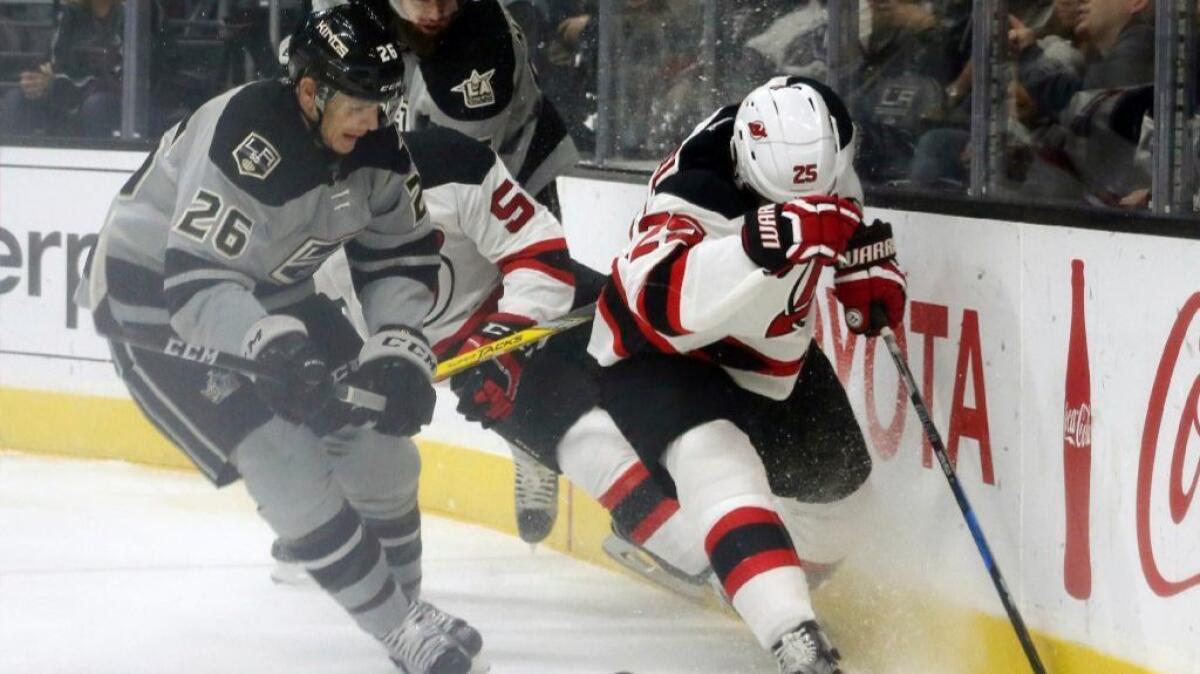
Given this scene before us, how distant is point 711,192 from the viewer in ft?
9.91

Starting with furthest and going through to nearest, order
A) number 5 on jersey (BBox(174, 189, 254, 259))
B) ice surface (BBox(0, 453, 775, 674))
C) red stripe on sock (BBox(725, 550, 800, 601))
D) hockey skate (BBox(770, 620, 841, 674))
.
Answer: ice surface (BBox(0, 453, 775, 674)) < number 5 on jersey (BBox(174, 189, 254, 259)) < red stripe on sock (BBox(725, 550, 800, 601)) < hockey skate (BBox(770, 620, 841, 674))

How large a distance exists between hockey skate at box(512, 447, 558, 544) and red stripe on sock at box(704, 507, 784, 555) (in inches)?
43.6

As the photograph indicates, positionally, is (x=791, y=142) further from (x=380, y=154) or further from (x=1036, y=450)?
(x=380, y=154)

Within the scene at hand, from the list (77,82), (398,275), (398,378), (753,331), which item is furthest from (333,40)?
(77,82)

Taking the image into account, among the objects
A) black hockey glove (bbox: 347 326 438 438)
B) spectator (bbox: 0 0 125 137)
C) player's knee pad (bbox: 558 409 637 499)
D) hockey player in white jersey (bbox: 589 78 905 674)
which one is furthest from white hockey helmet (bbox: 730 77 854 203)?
spectator (bbox: 0 0 125 137)

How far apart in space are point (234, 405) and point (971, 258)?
118 cm

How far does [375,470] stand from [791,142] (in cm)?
102

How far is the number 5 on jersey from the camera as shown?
9.93ft

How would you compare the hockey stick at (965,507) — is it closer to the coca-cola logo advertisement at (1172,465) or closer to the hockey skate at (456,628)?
the coca-cola logo advertisement at (1172,465)

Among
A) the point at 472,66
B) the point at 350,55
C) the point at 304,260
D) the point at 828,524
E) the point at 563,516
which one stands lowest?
the point at 563,516

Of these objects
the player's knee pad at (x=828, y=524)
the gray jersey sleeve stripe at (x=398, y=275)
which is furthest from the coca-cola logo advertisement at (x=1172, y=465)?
the gray jersey sleeve stripe at (x=398, y=275)

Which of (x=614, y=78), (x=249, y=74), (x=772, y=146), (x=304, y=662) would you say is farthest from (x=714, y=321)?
(x=249, y=74)

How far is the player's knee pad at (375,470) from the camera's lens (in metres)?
3.44

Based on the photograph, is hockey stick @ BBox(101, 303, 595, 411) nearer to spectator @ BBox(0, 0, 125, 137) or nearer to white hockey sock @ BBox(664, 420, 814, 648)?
white hockey sock @ BBox(664, 420, 814, 648)
